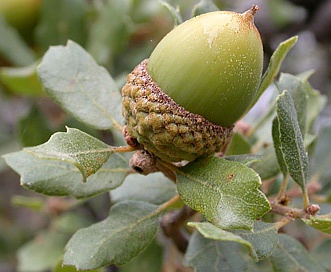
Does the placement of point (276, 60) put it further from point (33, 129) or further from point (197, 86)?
point (33, 129)

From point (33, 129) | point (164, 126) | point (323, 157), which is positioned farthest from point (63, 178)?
point (323, 157)

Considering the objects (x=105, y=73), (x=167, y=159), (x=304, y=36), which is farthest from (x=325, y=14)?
(x=167, y=159)

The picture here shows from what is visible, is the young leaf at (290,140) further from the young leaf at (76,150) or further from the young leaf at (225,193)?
the young leaf at (76,150)

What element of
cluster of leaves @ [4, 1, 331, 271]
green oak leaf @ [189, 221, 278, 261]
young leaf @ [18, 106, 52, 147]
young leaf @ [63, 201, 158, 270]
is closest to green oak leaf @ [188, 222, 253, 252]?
cluster of leaves @ [4, 1, 331, 271]

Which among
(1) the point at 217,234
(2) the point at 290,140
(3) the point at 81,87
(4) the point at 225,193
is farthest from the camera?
(3) the point at 81,87

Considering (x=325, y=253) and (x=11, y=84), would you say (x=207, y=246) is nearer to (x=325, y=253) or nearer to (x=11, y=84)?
(x=325, y=253)

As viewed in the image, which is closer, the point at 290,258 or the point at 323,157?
the point at 290,258

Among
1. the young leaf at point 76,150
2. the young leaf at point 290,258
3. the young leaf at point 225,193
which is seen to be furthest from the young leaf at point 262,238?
the young leaf at point 76,150
